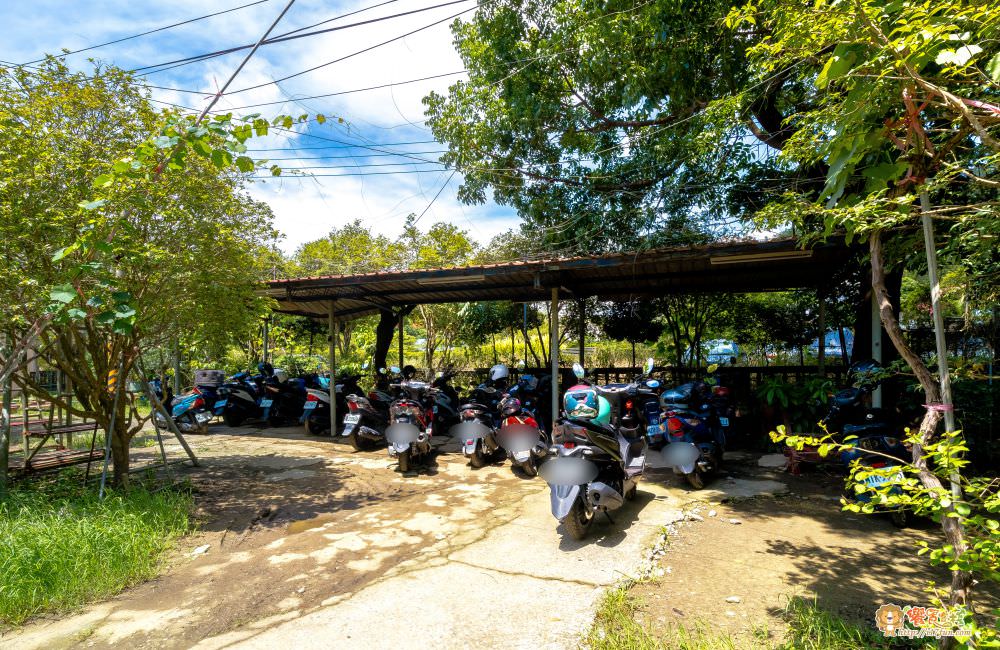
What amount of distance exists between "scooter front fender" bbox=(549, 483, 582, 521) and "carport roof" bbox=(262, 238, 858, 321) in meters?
3.06

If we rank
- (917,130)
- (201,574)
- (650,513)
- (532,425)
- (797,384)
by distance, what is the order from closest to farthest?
(917,130)
(201,574)
(650,513)
(532,425)
(797,384)

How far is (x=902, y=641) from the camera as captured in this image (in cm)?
236

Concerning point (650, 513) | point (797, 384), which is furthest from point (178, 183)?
point (797, 384)

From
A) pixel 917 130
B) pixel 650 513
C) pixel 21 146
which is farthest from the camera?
pixel 650 513

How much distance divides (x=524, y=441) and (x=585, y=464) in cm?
211

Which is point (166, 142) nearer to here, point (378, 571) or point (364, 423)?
point (378, 571)

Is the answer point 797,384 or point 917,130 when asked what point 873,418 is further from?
point 917,130

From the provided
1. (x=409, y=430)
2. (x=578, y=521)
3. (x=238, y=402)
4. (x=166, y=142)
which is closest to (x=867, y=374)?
(x=578, y=521)

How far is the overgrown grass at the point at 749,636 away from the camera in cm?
237

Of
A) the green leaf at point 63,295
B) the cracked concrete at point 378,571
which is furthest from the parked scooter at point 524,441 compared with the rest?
the green leaf at point 63,295

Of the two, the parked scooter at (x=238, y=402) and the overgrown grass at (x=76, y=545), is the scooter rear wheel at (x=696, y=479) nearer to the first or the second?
the overgrown grass at (x=76, y=545)

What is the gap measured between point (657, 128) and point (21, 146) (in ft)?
24.3

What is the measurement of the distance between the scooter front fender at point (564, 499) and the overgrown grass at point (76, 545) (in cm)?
278

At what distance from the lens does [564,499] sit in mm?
3760
